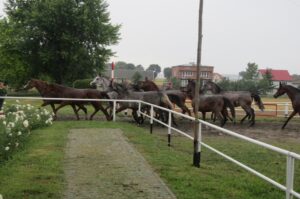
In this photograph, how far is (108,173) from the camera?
25.4 feet

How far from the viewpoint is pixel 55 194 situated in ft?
20.6

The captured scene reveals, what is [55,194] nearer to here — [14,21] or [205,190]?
[205,190]

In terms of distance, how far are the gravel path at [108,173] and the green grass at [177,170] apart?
0.19m

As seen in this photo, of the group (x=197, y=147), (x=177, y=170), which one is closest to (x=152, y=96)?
(x=197, y=147)

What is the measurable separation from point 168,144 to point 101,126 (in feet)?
13.7

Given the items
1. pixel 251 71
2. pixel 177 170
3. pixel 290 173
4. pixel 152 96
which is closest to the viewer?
pixel 290 173

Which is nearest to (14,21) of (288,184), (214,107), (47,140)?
(214,107)

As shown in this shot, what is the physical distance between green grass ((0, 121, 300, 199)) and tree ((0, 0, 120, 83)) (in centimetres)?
2509

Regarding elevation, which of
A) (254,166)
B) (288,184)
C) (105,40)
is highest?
(105,40)

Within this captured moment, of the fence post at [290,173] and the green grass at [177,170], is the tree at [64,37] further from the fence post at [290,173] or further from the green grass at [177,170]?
the fence post at [290,173]

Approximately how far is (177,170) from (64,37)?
29.6 meters

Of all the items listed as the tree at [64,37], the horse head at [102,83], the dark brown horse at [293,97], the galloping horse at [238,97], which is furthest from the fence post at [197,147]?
the tree at [64,37]

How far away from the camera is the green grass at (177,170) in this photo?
6574mm

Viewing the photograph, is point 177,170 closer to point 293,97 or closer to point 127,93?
point 127,93
